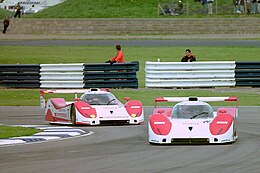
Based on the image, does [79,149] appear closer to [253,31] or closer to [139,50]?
[139,50]

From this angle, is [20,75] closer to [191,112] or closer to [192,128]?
[191,112]

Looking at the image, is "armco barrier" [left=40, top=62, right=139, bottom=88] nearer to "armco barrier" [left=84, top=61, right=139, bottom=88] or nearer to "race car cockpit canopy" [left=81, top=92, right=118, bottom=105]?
"armco barrier" [left=84, top=61, right=139, bottom=88]

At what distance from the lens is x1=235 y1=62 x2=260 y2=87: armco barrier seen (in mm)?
31217

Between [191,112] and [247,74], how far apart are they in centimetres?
1374

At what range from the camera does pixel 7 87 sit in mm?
33344

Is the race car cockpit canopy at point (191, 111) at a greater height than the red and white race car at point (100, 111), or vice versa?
the race car cockpit canopy at point (191, 111)

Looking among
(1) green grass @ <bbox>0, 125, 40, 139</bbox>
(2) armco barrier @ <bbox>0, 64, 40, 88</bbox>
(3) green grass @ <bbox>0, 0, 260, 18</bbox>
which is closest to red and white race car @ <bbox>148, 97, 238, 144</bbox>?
(1) green grass @ <bbox>0, 125, 40, 139</bbox>

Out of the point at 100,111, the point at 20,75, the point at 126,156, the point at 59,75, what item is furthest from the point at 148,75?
the point at 126,156

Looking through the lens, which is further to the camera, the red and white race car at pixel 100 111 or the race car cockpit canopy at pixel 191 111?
the red and white race car at pixel 100 111

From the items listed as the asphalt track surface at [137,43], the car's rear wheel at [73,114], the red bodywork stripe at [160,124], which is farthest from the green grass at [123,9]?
the red bodywork stripe at [160,124]

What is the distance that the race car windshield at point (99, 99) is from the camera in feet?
72.2

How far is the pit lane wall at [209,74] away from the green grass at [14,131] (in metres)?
11.0

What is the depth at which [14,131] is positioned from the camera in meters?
20.2

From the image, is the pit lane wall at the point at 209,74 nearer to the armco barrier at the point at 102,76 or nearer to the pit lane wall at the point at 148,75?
the pit lane wall at the point at 148,75
